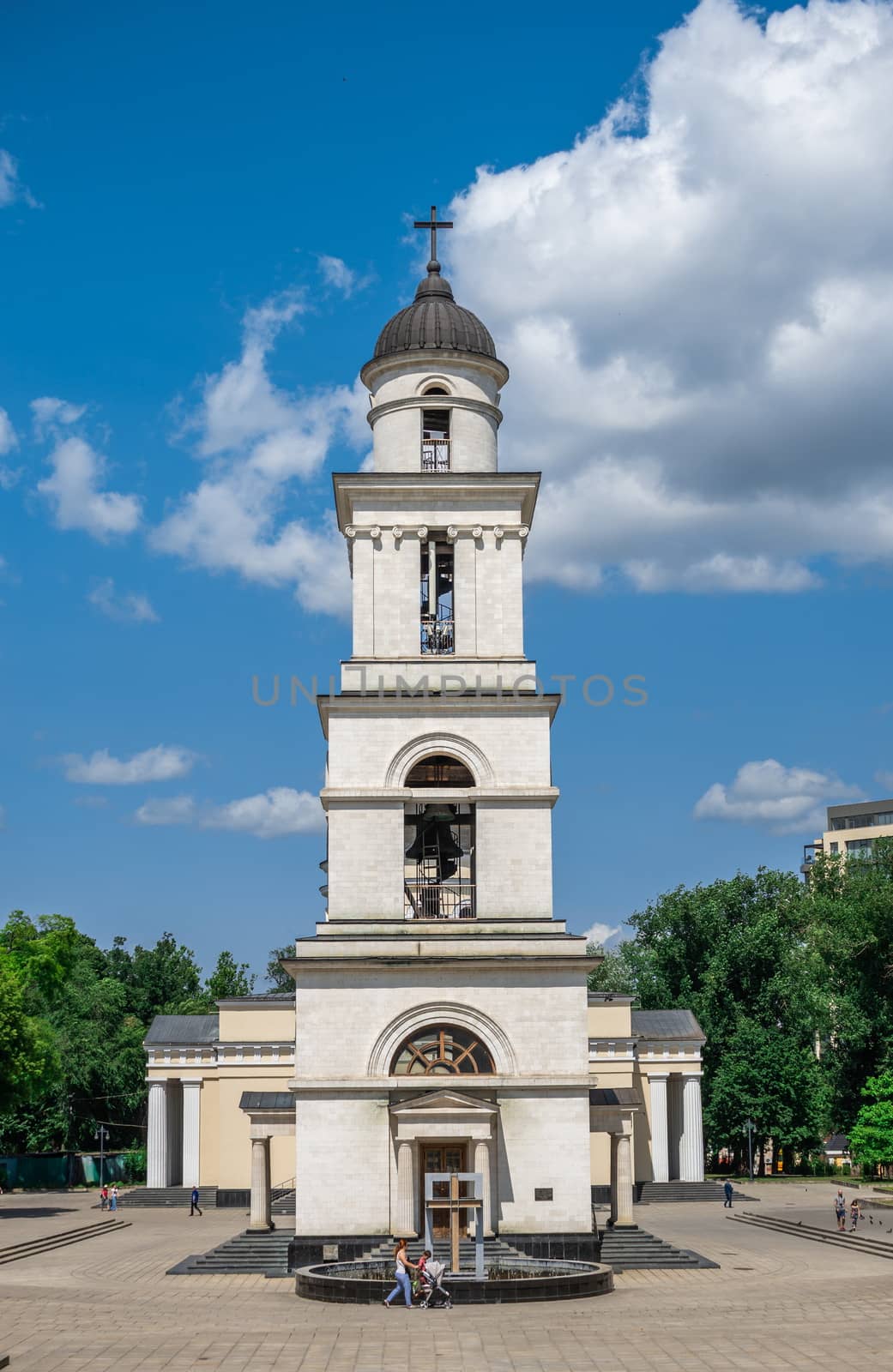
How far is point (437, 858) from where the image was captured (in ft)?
99.7

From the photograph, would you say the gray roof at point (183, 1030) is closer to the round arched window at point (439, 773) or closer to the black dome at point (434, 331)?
the round arched window at point (439, 773)

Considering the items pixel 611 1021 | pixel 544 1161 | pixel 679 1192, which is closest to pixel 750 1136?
pixel 679 1192

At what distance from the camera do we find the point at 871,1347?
765 inches

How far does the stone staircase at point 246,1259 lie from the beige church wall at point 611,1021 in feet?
58.6

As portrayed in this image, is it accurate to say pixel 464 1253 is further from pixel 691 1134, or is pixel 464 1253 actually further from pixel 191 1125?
pixel 191 1125

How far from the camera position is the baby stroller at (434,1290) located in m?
22.9

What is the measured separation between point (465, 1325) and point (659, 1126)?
27401 millimetres

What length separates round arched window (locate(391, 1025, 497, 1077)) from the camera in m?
27.8

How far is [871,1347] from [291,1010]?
29020 mm

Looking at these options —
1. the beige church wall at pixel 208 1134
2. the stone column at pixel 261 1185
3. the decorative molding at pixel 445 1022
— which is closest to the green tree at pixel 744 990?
the beige church wall at pixel 208 1134

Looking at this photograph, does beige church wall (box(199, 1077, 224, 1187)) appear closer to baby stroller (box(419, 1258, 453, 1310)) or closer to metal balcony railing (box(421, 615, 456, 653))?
metal balcony railing (box(421, 615, 456, 653))

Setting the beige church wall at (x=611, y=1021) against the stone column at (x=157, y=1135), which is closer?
the beige church wall at (x=611, y=1021)

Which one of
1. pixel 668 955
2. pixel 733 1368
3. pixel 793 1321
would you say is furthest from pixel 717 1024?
pixel 733 1368

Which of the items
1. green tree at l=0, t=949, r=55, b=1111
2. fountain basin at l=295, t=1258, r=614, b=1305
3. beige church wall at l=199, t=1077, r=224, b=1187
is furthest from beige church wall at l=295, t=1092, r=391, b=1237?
beige church wall at l=199, t=1077, r=224, b=1187
